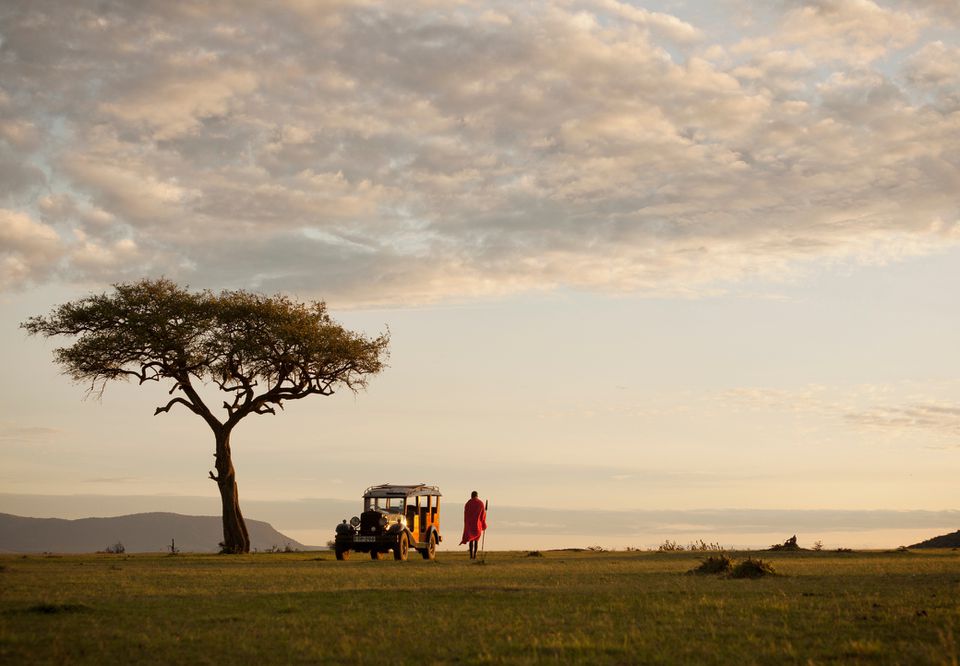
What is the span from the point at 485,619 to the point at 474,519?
20.6 m

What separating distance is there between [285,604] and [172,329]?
102ft

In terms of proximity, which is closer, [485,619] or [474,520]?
[485,619]

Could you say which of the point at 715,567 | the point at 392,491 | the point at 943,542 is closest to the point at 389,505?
the point at 392,491

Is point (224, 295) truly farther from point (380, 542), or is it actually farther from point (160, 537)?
point (160, 537)

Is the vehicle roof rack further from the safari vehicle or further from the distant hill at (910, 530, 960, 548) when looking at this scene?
the distant hill at (910, 530, 960, 548)

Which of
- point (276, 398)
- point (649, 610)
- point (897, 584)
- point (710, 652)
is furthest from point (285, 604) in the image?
point (276, 398)

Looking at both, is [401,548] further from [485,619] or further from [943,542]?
[943,542]

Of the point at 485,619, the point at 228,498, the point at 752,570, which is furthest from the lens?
the point at 228,498

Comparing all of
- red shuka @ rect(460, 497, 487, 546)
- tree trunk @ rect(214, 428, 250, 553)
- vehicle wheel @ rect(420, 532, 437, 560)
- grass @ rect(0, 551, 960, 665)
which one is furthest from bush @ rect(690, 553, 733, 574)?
tree trunk @ rect(214, 428, 250, 553)

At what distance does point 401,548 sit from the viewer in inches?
1457

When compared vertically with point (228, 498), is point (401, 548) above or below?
below

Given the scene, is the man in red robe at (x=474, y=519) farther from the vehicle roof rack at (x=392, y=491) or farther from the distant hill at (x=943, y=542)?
the distant hill at (x=943, y=542)

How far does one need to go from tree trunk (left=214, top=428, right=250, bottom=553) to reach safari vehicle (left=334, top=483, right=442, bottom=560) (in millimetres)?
10445

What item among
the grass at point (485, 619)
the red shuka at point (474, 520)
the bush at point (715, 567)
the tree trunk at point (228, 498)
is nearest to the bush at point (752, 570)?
the grass at point (485, 619)
